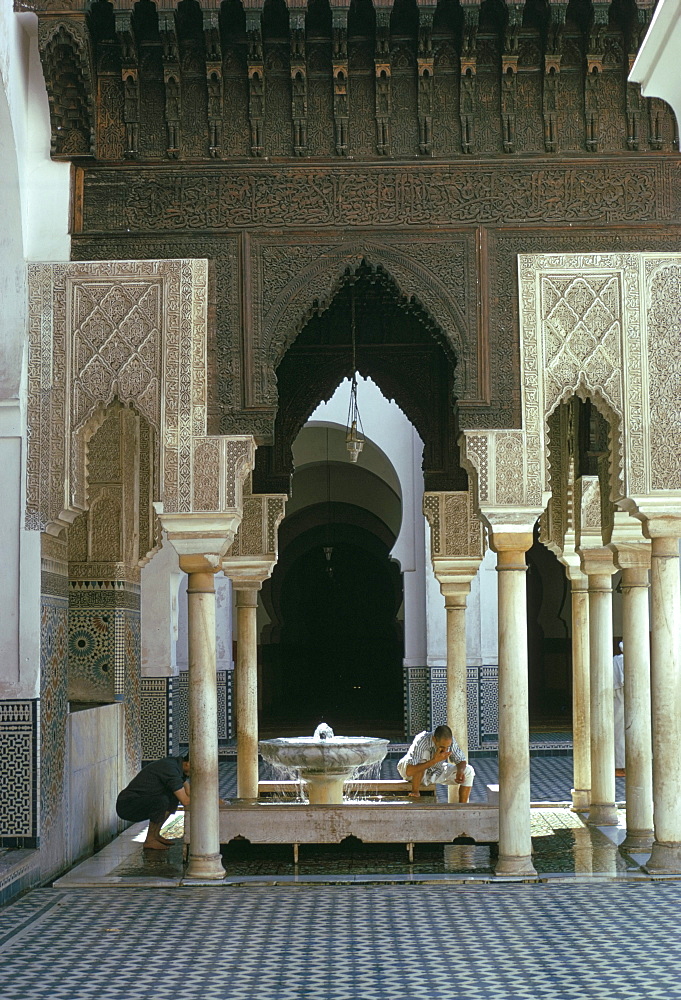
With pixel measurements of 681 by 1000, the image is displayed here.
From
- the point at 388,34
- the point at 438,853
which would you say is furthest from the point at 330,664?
the point at 388,34

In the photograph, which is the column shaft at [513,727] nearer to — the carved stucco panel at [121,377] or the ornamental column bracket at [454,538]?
the carved stucco panel at [121,377]

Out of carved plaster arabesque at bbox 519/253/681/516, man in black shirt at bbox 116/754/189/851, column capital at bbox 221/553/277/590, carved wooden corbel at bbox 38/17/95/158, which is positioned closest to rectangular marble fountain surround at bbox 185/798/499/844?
man in black shirt at bbox 116/754/189/851

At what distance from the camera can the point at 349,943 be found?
16.7 ft

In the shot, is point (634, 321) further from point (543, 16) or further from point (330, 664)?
point (330, 664)

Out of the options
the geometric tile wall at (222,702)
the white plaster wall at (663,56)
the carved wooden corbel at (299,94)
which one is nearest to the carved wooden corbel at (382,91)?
the carved wooden corbel at (299,94)

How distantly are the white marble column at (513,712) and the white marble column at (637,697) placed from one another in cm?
89

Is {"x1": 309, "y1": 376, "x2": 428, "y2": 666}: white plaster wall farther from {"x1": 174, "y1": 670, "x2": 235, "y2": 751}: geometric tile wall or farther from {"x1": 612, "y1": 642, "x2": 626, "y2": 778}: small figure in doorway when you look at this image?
{"x1": 612, "y1": 642, "x2": 626, "y2": 778}: small figure in doorway

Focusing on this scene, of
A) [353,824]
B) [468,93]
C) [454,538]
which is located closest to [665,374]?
[468,93]

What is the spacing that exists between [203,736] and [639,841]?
2.45 metres

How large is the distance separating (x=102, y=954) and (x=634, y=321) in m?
3.74

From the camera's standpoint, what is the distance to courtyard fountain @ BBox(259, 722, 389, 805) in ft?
25.0

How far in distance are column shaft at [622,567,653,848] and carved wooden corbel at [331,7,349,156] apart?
2.82 m

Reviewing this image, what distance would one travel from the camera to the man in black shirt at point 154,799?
745 centimetres

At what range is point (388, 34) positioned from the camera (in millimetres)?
6395
